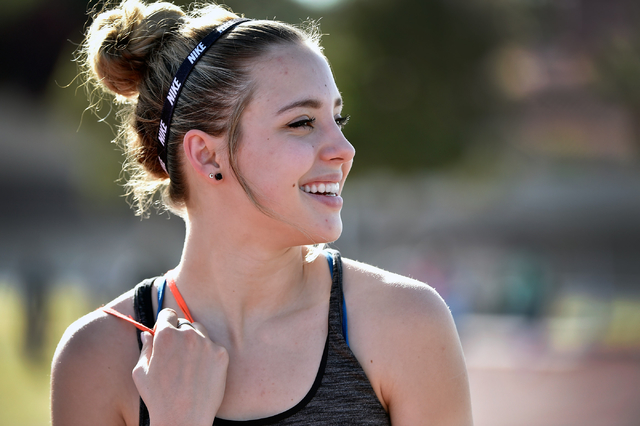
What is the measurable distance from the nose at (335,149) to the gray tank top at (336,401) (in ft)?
2.05

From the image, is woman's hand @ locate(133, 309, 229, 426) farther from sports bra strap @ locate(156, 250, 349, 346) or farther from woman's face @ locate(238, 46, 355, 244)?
woman's face @ locate(238, 46, 355, 244)

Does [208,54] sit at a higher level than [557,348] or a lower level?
higher

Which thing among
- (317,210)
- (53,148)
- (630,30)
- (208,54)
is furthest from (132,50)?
(53,148)

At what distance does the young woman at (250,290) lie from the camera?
2055 millimetres

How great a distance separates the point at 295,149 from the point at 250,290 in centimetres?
58

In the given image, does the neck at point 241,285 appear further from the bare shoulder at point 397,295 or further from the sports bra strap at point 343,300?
the bare shoulder at point 397,295

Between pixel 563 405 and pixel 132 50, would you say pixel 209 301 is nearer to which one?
pixel 132 50

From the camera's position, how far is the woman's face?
2.16m

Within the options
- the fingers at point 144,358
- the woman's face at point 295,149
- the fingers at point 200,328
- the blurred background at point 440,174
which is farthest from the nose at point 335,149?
the blurred background at point 440,174

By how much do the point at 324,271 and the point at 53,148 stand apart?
22.3 meters

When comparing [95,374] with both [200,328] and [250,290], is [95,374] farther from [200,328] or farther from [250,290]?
[250,290]

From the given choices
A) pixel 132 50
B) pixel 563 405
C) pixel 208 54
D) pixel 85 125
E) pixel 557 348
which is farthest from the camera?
pixel 85 125

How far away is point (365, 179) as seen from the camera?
12648 mm

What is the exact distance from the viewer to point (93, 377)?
2.16 meters
